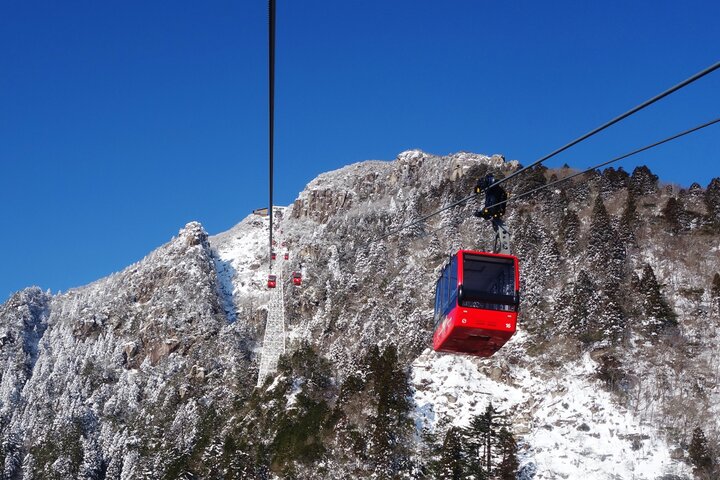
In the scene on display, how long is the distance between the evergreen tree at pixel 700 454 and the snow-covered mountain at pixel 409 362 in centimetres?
38

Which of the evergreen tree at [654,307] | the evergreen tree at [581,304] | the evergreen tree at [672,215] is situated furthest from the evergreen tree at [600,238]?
the evergreen tree at [672,215]

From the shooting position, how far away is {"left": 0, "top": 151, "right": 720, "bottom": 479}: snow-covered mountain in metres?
53.0

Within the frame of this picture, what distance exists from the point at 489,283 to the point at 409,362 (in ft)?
156

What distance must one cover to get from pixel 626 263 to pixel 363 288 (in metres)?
40.5

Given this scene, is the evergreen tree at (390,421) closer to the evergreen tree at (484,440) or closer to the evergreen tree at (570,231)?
the evergreen tree at (484,440)

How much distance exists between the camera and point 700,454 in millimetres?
45281

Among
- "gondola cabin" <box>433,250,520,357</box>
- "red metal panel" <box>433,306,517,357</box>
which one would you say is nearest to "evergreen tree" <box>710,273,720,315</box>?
"red metal panel" <box>433,306,517,357</box>

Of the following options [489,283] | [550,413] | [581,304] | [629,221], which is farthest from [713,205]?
[489,283]

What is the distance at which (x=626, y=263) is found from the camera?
7294cm

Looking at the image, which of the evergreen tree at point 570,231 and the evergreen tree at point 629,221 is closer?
the evergreen tree at point 629,221

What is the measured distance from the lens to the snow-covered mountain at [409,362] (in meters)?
53.0

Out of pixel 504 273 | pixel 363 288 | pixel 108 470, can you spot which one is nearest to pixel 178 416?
pixel 108 470

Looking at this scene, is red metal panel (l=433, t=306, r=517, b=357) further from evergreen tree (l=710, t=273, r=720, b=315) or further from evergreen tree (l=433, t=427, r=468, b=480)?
evergreen tree (l=710, t=273, r=720, b=315)

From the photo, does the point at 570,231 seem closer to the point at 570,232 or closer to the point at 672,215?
the point at 570,232
